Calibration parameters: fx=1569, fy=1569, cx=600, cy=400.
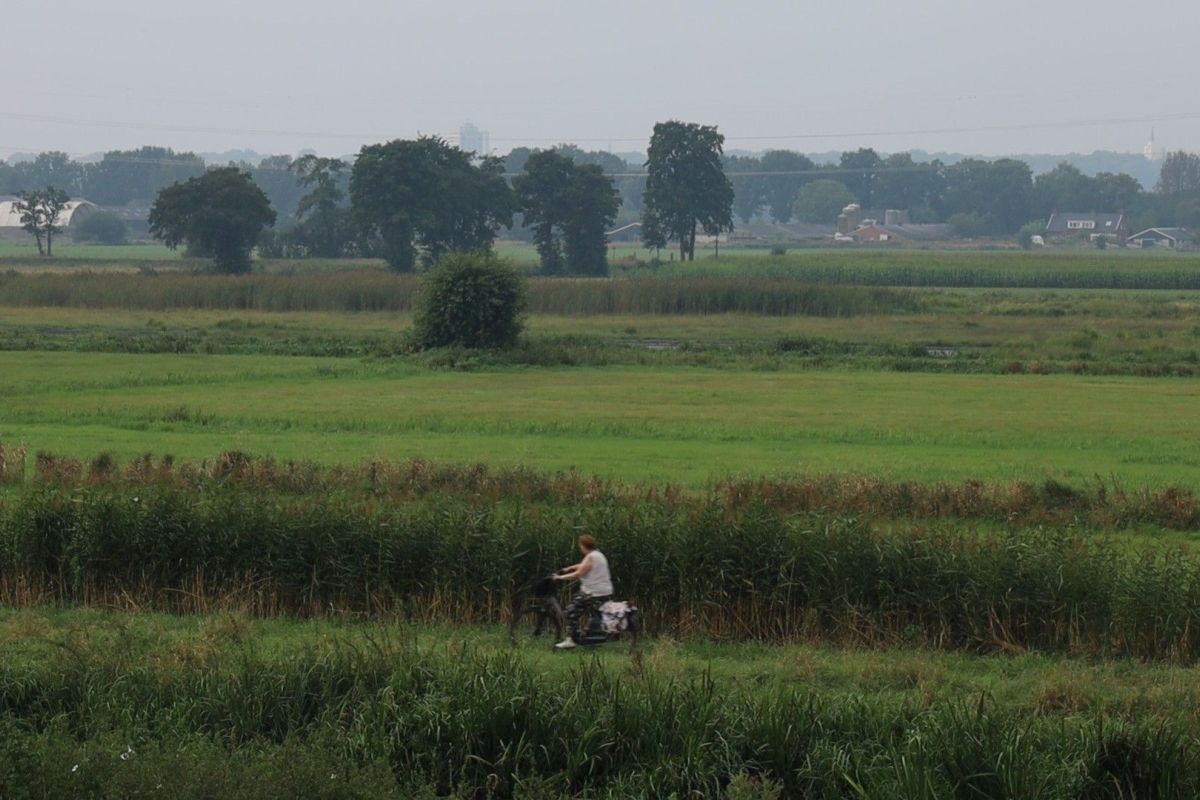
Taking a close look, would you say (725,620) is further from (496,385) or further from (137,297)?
(137,297)

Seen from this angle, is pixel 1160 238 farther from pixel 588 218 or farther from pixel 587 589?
pixel 587 589

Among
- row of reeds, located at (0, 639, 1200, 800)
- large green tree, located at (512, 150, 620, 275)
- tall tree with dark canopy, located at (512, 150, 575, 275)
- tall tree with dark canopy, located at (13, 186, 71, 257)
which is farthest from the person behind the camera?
tall tree with dark canopy, located at (13, 186, 71, 257)

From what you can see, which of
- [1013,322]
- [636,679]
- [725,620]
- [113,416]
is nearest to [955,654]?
[725,620]

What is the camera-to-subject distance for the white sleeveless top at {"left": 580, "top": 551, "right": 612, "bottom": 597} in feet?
60.6

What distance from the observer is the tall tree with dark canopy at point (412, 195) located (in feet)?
364

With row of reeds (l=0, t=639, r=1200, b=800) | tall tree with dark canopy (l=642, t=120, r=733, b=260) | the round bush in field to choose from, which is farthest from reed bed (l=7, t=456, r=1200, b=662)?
tall tree with dark canopy (l=642, t=120, r=733, b=260)

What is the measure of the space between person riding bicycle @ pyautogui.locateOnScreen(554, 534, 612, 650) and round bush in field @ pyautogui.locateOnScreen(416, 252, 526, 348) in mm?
39777

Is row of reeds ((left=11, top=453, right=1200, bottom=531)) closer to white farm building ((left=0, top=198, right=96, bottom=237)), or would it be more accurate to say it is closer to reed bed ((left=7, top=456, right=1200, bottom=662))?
reed bed ((left=7, top=456, right=1200, bottom=662))

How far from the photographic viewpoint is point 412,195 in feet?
364

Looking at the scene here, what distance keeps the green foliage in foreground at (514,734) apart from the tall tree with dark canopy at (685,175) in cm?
11335

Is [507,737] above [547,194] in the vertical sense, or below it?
below

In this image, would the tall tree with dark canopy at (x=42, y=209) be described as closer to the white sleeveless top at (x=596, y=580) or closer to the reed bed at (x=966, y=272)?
the reed bed at (x=966, y=272)

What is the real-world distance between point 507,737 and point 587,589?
12.7 ft

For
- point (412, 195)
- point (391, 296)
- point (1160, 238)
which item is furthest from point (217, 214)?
point (1160, 238)
